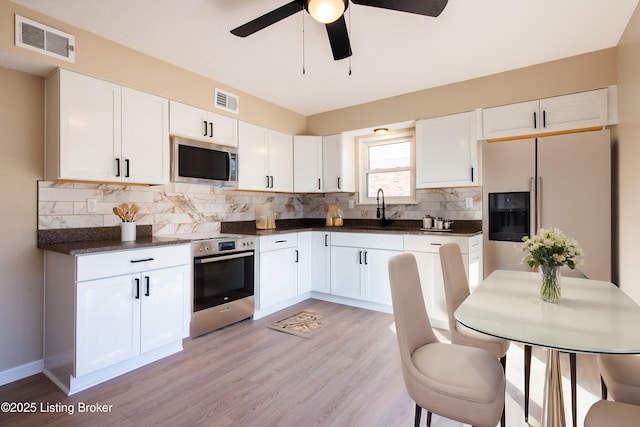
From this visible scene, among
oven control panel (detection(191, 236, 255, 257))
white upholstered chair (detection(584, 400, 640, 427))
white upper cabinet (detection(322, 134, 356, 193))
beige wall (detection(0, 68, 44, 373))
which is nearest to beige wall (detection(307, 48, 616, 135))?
white upper cabinet (detection(322, 134, 356, 193))

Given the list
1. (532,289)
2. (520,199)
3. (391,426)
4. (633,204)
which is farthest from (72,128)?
(633,204)

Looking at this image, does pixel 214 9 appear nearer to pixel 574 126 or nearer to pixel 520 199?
pixel 520 199

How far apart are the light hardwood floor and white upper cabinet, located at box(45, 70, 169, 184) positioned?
1508mm

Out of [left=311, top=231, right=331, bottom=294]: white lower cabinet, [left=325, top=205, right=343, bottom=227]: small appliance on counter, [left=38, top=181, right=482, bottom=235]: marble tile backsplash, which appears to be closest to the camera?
[left=38, top=181, right=482, bottom=235]: marble tile backsplash

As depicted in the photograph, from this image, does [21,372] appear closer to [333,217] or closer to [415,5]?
[333,217]

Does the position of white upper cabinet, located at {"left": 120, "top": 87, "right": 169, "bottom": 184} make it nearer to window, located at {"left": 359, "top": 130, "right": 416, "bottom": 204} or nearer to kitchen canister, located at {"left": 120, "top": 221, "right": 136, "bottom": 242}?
kitchen canister, located at {"left": 120, "top": 221, "right": 136, "bottom": 242}

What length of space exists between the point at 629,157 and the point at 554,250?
5.38 feet

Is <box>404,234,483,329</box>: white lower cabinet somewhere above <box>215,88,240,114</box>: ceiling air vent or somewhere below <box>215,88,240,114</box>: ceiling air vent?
below

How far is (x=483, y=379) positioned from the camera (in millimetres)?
1326

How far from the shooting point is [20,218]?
2.35 metres

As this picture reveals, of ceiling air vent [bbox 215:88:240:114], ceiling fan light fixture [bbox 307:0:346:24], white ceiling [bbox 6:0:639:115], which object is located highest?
white ceiling [bbox 6:0:639:115]

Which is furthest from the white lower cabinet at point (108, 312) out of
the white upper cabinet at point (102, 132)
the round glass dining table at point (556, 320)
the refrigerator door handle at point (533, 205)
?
the refrigerator door handle at point (533, 205)

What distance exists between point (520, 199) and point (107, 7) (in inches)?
142

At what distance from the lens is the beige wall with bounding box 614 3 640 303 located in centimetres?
221
